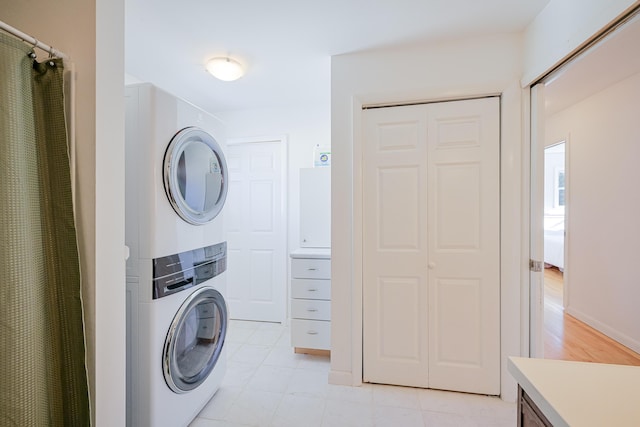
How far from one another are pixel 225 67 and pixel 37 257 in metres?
1.76

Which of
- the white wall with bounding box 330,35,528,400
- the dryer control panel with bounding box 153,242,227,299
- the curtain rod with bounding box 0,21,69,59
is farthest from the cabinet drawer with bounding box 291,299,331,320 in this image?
the curtain rod with bounding box 0,21,69,59

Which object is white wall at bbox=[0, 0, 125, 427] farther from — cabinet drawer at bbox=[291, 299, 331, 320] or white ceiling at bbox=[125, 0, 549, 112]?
cabinet drawer at bbox=[291, 299, 331, 320]

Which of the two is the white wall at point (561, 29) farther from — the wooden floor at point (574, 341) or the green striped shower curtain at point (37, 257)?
the green striped shower curtain at point (37, 257)

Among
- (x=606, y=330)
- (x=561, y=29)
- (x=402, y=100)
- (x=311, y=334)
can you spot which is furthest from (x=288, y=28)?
(x=606, y=330)

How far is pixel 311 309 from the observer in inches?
95.3

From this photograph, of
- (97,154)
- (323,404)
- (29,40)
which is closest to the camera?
(29,40)

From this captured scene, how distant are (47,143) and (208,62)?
154cm

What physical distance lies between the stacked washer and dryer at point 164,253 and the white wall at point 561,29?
1948 mm

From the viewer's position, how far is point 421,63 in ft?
6.26

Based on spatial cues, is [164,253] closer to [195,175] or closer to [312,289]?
[195,175]

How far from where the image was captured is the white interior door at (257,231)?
10.5 ft

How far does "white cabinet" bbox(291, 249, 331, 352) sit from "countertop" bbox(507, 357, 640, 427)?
5.60 feet

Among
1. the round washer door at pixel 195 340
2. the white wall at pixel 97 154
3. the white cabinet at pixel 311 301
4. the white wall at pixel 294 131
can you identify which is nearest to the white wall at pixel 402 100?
the white cabinet at pixel 311 301

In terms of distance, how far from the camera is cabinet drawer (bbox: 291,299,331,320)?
2.40m
